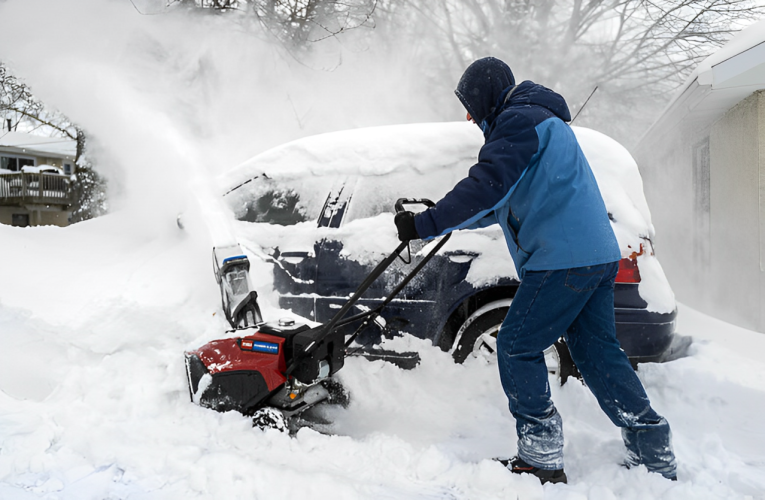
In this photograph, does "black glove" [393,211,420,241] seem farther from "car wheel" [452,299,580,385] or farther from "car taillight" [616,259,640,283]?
"car taillight" [616,259,640,283]

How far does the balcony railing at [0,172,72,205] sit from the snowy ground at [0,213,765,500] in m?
27.9

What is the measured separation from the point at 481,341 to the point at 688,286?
28.9 feet

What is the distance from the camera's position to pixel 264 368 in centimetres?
270

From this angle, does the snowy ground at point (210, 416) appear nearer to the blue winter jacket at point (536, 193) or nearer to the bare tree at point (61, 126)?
the blue winter jacket at point (536, 193)

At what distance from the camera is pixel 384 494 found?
2203 mm

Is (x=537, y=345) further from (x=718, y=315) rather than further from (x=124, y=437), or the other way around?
(x=718, y=315)

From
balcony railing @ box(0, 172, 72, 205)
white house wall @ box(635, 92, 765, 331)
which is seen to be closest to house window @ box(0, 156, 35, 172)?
balcony railing @ box(0, 172, 72, 205)

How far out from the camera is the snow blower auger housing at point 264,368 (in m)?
2.70

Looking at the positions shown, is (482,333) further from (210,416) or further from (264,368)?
(210,416)

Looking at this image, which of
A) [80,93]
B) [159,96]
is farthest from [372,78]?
[80,93]

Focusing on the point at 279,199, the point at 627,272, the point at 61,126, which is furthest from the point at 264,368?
the point at 61,126

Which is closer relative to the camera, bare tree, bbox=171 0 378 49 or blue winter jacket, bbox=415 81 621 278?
blue winter jacket, bbox=415 81 621 278

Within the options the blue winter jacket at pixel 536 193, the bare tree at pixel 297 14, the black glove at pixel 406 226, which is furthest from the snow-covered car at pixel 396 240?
the bare tree at pixel 297 14

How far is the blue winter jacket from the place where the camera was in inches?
82.9
